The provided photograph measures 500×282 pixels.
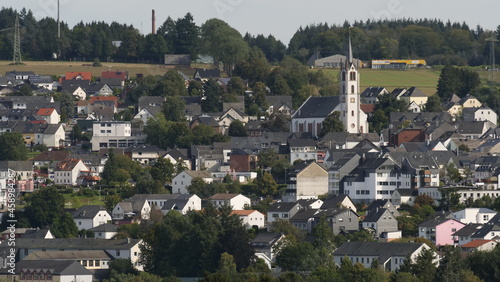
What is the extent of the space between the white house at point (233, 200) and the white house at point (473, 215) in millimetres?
10604

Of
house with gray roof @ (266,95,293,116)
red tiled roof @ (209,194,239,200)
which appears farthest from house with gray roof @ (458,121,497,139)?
red tiled roof @ (209,194,239,200)

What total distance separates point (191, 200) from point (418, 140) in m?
19.2

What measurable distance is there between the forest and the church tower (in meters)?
19.7

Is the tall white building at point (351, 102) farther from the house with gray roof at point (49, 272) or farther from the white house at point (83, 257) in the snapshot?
the house with gray roof at point (49, 272)

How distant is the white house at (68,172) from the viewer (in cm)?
8350

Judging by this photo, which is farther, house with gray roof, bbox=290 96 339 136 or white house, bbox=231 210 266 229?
house with gray roof, bbox=290 96 339 136

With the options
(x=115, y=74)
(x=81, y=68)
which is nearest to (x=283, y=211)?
(x=115, y=74)

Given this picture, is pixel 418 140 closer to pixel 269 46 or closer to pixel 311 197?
pixel 311 197

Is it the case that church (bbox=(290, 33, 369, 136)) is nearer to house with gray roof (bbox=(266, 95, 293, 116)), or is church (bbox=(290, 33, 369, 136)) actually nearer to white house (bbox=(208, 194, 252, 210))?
house with gray roof (bbox=(266, 95, 293, 116))

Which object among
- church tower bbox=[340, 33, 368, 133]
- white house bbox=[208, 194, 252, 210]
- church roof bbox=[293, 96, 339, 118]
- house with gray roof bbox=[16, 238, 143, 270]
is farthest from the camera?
church roof bbox=[293, 96, 339, 118]

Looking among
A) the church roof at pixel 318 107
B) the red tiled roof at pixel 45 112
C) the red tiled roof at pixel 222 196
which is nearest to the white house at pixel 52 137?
the red tiled roof at pixel 45 112

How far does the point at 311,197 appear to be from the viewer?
79.1 m

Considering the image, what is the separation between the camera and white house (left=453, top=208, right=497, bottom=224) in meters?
71.2

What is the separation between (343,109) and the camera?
314 ft
